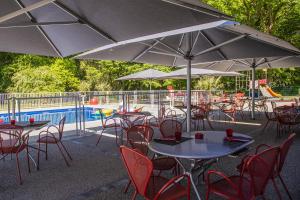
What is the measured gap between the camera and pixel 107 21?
3.62 meters

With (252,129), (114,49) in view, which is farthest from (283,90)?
(114,49)

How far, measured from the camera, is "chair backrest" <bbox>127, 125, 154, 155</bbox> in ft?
13.3

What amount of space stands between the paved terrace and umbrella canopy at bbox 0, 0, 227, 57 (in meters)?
2.08

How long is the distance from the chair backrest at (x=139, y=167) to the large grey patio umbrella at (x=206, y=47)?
105 inches

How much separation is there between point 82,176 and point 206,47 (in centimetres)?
384

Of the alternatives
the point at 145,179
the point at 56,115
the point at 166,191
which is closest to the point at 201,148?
the point at 166,191

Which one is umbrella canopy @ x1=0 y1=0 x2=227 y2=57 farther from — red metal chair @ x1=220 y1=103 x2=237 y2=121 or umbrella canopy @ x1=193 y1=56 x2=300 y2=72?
red metal chair @ x1=220 y1=103 x2=237 y2=121

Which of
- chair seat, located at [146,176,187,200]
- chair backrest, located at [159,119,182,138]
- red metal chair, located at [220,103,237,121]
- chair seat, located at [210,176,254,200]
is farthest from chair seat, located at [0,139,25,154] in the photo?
red metal chair, located at [220,103,237,121]

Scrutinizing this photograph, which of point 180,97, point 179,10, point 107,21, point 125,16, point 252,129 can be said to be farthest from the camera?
point 180,97

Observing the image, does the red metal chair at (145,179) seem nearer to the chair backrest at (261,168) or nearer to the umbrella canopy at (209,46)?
the chair backrest at (261,168)

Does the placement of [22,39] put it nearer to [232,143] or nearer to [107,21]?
[107,21]

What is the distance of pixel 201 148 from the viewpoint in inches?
125

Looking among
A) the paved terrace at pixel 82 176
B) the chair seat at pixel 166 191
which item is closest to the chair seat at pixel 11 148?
the paved terrace at pixel 82 176

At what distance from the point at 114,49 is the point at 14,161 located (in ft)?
9.86
